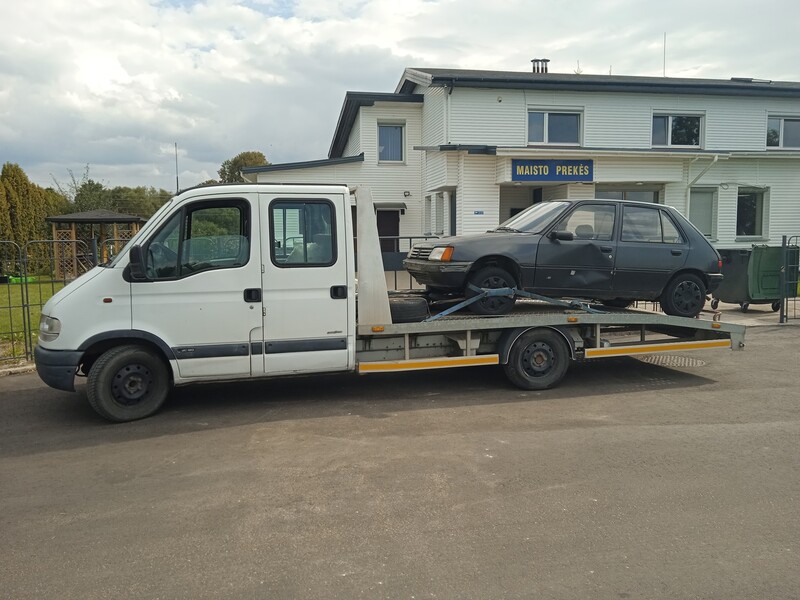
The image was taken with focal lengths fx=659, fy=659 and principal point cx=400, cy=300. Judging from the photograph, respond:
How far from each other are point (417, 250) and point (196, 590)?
19.4 ft

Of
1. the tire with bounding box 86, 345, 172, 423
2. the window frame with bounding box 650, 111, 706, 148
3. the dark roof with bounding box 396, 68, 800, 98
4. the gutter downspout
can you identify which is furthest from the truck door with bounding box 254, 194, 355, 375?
the window frame with bounding box 650, 111, 706, 148

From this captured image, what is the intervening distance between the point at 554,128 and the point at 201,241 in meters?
18.1

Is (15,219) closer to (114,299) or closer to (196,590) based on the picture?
(114,299)

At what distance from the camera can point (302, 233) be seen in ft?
23.2

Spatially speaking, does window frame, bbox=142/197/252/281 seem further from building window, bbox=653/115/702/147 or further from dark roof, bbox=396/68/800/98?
building window, bbox=653/115/702/147

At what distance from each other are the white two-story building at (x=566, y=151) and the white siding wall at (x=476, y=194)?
0.11ft

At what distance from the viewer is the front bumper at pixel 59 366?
6.50 meters

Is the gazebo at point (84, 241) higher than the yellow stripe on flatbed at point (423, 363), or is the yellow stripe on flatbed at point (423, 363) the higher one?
the gazebo at point (84, 241)

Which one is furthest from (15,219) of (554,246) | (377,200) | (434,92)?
(554,246)

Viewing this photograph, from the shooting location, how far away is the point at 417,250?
8.86 meters

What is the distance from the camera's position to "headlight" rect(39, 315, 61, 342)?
256 inches

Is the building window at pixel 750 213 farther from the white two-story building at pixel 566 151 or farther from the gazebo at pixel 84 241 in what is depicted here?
the gazebo at pixel 84 241

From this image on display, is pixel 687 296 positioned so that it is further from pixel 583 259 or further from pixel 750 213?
pixel 750 213

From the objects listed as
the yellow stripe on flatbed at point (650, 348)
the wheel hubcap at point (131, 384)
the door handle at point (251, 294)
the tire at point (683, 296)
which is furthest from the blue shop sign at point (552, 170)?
the wheel hubcap at point (131, 384)
